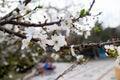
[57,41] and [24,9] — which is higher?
[24,9]

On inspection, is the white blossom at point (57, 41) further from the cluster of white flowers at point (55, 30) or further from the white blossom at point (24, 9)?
the white blossom at point (24, 9)

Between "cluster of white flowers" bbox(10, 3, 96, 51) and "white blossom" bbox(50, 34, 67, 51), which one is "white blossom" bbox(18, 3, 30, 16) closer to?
"cluster of white flowers" bbox(10, 3, 96, 51)

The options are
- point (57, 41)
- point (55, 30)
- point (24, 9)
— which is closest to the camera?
point (57, 41)

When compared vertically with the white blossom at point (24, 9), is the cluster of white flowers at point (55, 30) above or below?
below

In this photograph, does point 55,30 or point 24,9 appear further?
point 24,9

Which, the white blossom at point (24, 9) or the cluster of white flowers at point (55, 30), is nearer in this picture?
the cluster of white flowers at point (55, 30)

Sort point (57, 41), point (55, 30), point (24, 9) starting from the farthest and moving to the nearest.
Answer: point (24, 9) → point (55, 30) → point (57, 41)

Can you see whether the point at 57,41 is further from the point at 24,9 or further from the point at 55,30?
the point at 24,9

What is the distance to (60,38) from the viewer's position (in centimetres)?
Result: 158

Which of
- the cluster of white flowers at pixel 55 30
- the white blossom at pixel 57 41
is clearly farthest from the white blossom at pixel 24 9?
the white blossom at pixel 57 41

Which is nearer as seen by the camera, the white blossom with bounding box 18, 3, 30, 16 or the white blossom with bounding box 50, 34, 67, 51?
the white blossom with bounding box 50, 34, 67, 51

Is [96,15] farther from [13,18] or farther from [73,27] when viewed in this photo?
[13,18]

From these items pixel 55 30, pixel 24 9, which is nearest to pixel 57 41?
pixel 55 30

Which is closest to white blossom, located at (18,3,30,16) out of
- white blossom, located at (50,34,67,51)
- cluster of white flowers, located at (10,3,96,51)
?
cluster of white flowers, located at (10,3,96,51)
